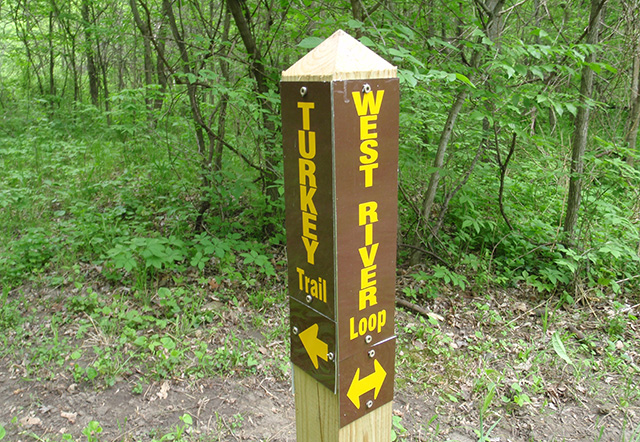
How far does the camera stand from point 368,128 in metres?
1.26

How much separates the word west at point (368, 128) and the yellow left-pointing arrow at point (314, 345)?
0.49 metres

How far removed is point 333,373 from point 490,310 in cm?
294

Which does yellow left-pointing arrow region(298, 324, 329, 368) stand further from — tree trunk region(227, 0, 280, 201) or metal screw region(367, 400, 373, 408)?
tree trunk region(227, 0, 280, 201)

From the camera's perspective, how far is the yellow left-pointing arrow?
140 cm

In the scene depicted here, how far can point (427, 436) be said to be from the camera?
2637 millimetres

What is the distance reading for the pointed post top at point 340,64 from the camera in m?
1.20

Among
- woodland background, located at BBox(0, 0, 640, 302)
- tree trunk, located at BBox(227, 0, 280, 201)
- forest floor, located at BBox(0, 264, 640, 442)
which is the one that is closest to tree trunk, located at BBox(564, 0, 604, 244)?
woodland background, located at BBox(0, 0, 640, 302)

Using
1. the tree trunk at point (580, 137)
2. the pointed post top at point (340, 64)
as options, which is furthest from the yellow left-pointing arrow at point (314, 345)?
the tree trunk at point (580, 137)

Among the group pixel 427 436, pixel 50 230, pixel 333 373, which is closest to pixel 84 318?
pixel 50 230

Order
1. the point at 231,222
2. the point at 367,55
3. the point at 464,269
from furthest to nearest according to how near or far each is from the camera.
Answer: the point at 231,222 < the point at 464,269 < the point at 367,55

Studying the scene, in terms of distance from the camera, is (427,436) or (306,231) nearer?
(306,231)

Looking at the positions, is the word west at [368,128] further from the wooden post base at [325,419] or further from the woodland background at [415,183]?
the woodland background at [415,183]

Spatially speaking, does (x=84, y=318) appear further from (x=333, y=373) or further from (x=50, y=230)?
(x=333, y=373)

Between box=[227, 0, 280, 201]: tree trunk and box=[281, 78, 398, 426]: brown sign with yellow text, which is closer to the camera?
box=[281, 78, 398, 426]: brown sign with yellow text
